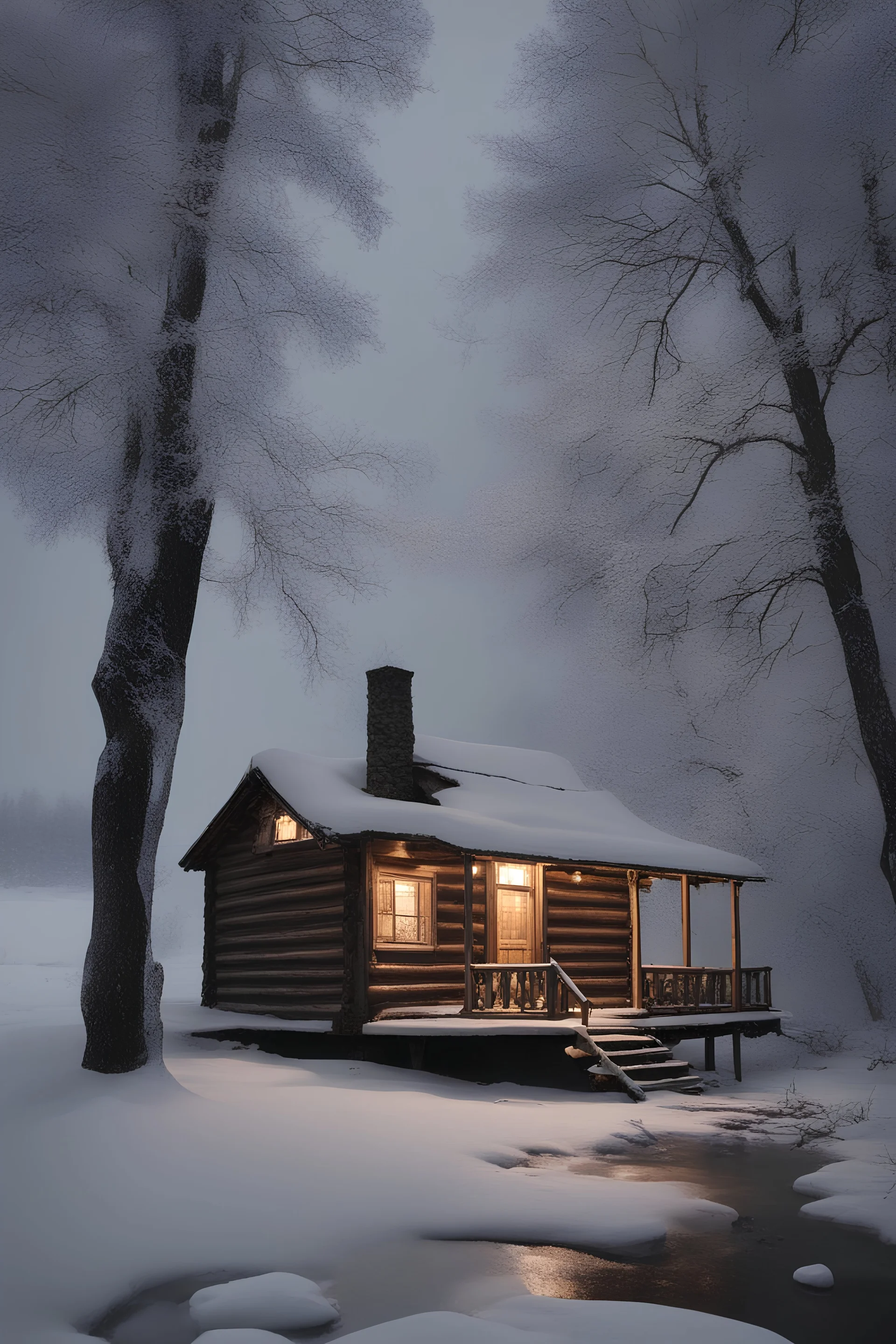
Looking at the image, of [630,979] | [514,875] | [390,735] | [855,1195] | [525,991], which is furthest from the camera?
[630,979]

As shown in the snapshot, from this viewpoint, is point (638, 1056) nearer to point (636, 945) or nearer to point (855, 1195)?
point (636, 945)

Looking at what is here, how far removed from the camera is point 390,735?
19.6 metres

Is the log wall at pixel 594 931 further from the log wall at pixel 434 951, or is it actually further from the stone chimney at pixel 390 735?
the stone chimney at pixel 390 735

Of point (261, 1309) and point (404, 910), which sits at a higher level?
point (404, 910)

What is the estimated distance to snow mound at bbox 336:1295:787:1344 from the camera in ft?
16.3

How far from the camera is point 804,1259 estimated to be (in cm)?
661

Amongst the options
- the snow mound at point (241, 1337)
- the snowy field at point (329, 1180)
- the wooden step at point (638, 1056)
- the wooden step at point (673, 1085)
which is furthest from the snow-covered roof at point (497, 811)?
the snow mound at point (241, 1337)

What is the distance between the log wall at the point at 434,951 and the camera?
1692cm

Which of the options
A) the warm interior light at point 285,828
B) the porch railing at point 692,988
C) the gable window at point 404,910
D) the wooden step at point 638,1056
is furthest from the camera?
the porch railing at point 692,988

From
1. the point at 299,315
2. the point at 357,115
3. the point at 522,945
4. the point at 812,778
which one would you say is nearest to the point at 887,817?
the point at 522,945

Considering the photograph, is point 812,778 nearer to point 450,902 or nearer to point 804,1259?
point 450,902

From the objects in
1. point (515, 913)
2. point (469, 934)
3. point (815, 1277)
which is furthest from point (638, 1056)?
point (815, 1277)

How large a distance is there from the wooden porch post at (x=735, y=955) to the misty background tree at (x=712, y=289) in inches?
201

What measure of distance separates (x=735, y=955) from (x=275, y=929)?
8480mm
